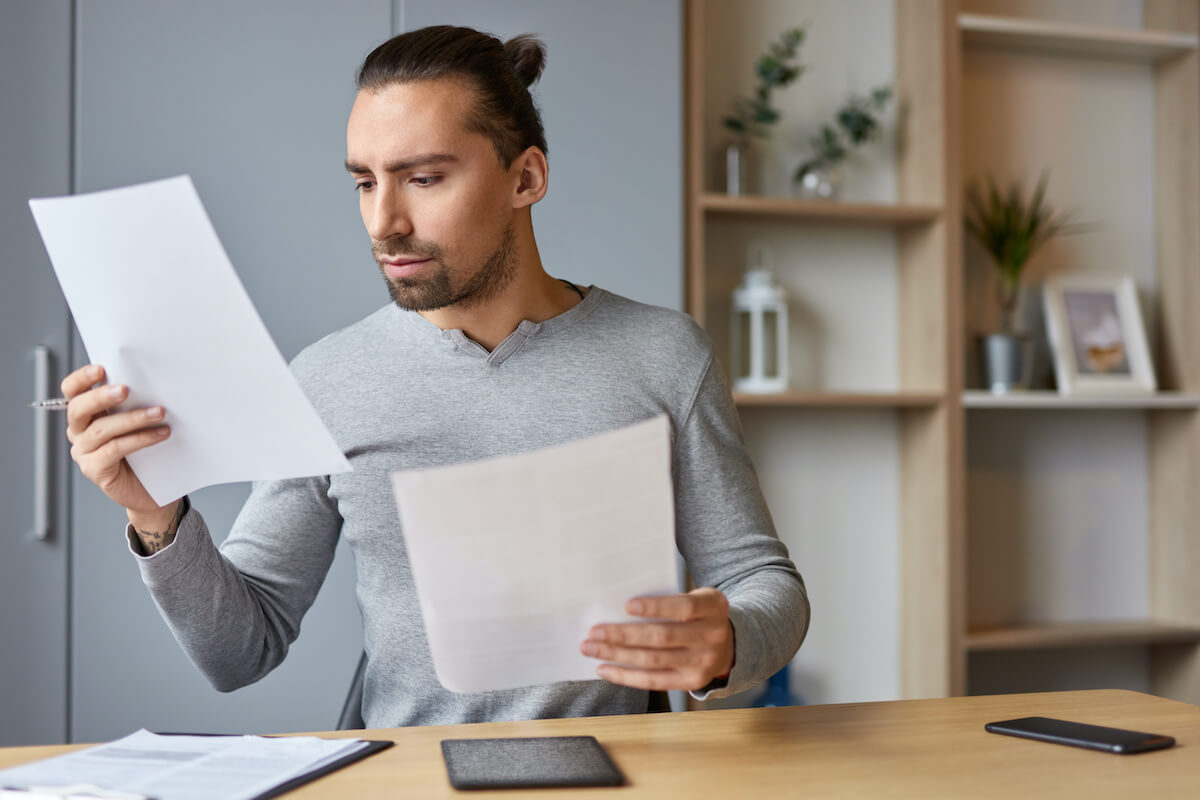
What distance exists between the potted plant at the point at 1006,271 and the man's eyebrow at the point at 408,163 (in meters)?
1.75

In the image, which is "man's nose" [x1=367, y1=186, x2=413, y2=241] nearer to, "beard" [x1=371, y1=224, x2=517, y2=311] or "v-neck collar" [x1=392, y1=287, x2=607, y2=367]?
"beard" [x1=371, y1=224, x2=517, y2=311]

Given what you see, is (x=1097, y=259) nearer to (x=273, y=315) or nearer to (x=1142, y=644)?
(x=1142, y=644)

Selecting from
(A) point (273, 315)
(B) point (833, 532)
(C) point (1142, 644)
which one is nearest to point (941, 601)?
(B) point (833, 532)

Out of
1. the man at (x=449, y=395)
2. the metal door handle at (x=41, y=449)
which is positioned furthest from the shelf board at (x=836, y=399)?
the metal door handle at (x=41, y=449)

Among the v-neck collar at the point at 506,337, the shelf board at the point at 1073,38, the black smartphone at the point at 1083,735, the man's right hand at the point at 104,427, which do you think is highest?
the shelf board at the point at 1073,38

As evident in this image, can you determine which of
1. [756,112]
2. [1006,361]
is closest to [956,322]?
[1006,361]

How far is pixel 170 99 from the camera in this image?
6.18ft

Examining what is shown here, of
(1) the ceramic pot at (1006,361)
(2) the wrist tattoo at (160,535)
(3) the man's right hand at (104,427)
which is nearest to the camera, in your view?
(3) the man's right hand at (104,427)

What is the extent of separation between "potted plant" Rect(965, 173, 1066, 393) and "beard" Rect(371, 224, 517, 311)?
5.18 ft

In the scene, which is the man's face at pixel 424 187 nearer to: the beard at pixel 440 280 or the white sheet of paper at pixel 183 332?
the beard at pixel 440 280

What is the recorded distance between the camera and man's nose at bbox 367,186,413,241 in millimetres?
1217

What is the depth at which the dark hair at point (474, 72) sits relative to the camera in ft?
4.23

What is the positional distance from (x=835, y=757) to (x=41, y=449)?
59.2 inches

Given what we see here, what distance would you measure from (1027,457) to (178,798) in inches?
96.9
